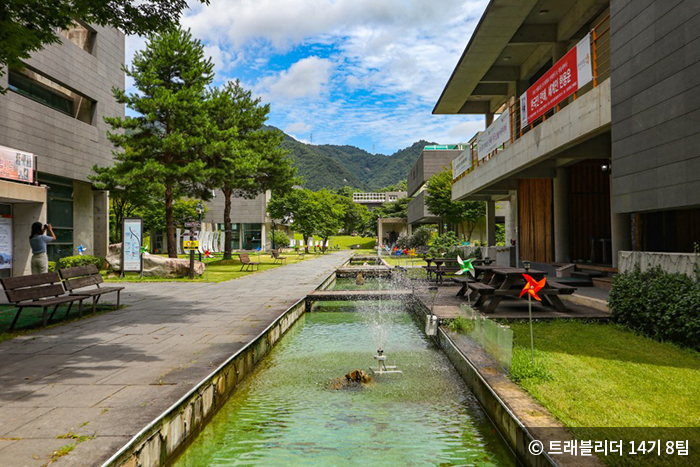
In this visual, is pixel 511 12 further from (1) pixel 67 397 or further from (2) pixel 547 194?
(1) pixel 67 397

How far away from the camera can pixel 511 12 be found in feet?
46.8

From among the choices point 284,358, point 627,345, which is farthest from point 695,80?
point 284,358

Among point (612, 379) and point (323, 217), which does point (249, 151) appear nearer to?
point (612, 379)

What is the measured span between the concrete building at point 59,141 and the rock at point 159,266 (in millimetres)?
3244

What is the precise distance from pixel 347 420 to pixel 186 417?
158 centimetres

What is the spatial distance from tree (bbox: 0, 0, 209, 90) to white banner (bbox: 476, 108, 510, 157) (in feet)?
36.2

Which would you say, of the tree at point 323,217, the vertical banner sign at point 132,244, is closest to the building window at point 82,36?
the vertical banner sign at point 132,244

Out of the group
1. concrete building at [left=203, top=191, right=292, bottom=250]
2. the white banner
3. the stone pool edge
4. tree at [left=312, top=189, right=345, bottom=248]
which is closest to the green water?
the stone pool edge

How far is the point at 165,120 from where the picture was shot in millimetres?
22719

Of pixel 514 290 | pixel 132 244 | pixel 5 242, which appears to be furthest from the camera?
pixel 132 244

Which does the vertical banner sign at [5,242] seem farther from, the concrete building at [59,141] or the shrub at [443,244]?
the shrub at [443,244]

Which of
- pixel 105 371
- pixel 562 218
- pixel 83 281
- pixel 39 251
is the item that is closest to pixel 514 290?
pixel 105 371

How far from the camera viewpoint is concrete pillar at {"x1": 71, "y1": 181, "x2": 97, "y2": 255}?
968 inches

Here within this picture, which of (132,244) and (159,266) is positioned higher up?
(132,244)
